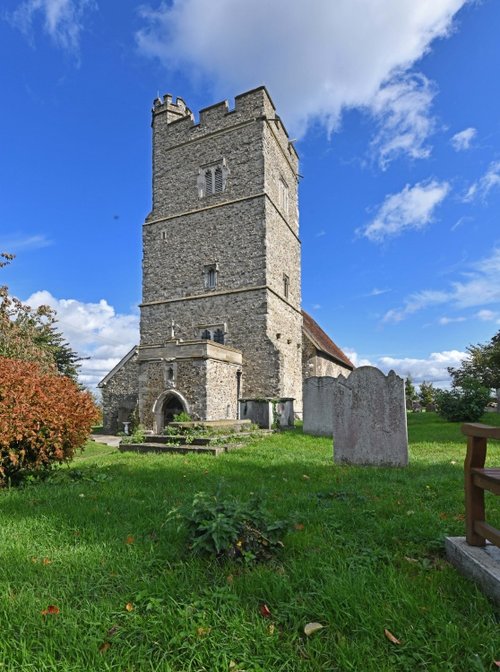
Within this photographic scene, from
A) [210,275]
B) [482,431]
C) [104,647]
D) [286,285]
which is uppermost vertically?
[210,275]

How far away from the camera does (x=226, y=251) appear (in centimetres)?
1908

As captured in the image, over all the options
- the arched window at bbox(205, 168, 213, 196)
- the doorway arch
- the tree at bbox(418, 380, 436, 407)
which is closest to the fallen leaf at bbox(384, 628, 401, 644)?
the doorway arch

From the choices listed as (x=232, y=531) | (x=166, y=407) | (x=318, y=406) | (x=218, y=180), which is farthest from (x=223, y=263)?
(x=232, y=531)

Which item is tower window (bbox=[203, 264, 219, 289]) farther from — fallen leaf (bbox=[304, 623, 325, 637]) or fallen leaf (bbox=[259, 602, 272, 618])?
fallen leaf (bbox=[304, 623, 325, 637])

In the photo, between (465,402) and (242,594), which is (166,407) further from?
(242,594)

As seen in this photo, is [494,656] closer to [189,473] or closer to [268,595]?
[268,595]

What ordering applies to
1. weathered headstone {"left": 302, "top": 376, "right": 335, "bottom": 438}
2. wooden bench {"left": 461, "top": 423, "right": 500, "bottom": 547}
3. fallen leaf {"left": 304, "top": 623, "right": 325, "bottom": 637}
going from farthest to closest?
weathered headstone {"left": 302, "top": 376, "right": 335, "bottom": 438} → wooden bench {"left": 461, "top": 423, "right": 500, "bottom": 547} → fallen leaf {"left": 304, "top": 623, "right": 325, "bottom": 637}

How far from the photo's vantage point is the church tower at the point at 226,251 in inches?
→ 690

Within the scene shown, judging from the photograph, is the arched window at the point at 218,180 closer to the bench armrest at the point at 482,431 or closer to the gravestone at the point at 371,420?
the gravestone at the point at 371,420

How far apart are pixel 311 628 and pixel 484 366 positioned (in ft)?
114

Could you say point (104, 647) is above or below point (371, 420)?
below

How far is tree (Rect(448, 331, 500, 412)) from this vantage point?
26.3 m

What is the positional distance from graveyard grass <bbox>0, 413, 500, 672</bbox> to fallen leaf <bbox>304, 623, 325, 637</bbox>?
1.2 inches

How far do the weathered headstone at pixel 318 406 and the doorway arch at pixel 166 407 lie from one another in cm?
533
